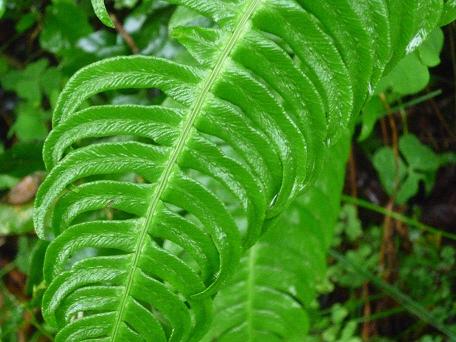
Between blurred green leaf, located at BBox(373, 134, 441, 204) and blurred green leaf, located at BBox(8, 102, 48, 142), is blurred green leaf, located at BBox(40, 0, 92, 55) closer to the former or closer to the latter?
blurred green leaf, located at BBox(8, 102, 48, 142)

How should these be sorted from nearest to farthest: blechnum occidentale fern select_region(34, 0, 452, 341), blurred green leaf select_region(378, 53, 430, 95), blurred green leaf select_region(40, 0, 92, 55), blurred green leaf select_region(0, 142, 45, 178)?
blechnum occidentale fern select_region(34, 0, 452, 341)
blurred green leaf select_region(378, 53, 430, 95)
blurred green leaf select_region(0, 142, 45, 178)
blurred green leaf select_region(40, 0, 92, 55)

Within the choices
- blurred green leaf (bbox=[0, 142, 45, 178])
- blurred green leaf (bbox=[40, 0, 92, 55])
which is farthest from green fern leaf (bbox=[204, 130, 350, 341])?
blurred green leaf (bbox=[40, 0, 92, 55])

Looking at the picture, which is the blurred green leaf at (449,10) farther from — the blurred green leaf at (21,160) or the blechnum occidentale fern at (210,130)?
the blurred green leaf at (21,160)

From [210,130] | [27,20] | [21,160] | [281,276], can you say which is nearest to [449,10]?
[210,130]

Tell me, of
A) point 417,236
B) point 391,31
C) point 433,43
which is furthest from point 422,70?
point 417,236

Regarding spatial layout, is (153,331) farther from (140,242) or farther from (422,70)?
(422,70)

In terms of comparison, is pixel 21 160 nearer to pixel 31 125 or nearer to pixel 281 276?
pixel 31 125

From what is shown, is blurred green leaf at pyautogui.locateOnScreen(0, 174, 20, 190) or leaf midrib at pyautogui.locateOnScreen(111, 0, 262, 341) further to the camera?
blurred green leaf at pyautogui.locateOnScreen(0, 174, 20, 190)

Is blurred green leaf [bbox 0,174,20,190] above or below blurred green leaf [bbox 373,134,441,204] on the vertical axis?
below
